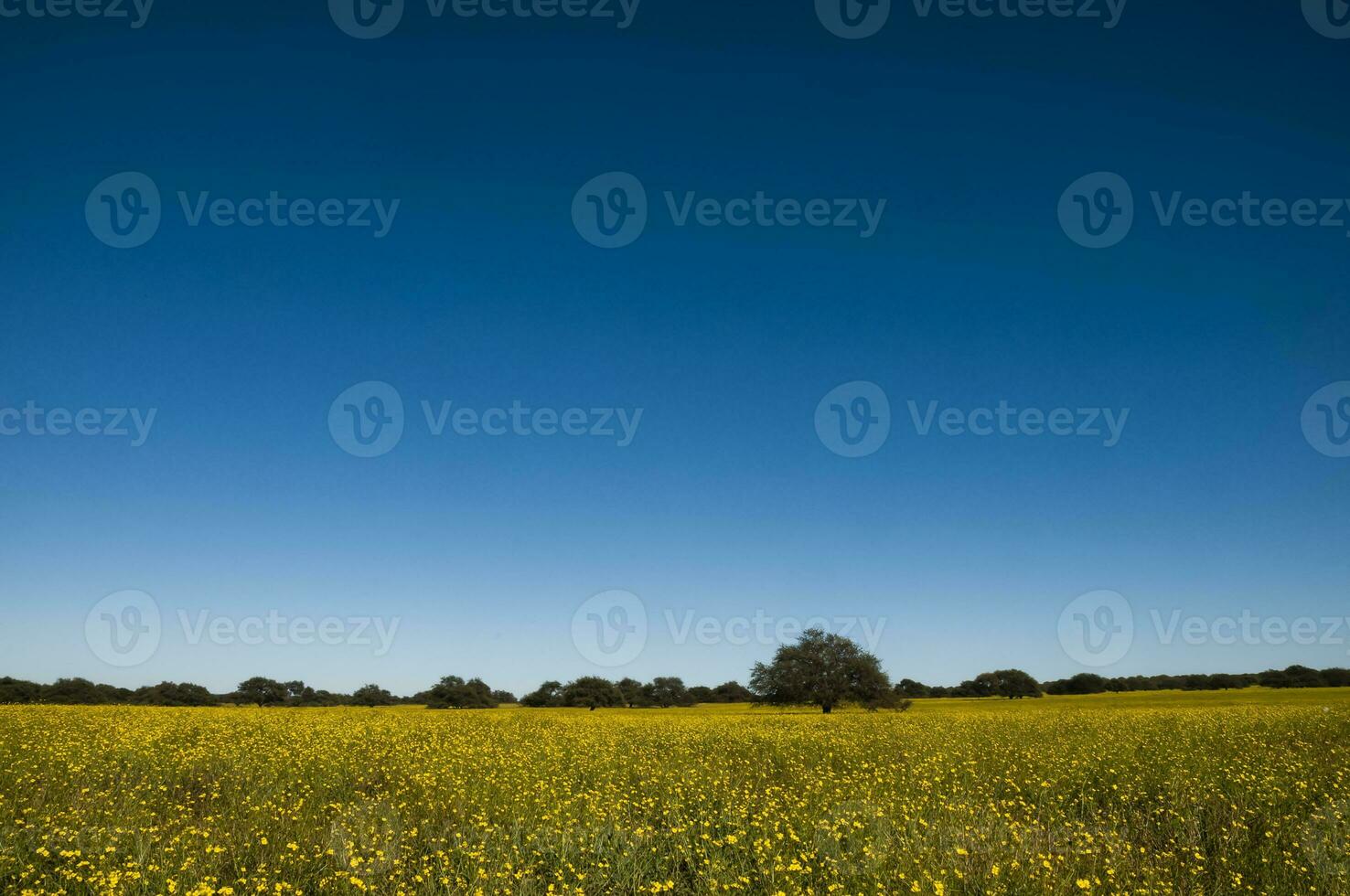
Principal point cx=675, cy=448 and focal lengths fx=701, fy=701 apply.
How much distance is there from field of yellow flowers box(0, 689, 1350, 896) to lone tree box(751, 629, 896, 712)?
43639 mm

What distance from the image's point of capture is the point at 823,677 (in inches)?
2367

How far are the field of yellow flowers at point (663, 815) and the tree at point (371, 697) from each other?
50.2 metres

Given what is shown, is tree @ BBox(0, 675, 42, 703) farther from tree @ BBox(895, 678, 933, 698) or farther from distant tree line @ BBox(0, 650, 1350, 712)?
tree @ BBox(895, 678, 933, 698)

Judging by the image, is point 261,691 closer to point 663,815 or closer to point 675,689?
point 675,689

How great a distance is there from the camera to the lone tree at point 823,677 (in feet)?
196

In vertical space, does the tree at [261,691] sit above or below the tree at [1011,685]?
above

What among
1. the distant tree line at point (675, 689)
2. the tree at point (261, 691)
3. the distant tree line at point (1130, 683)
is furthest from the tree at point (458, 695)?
the distant tree line at point (1130, 683)

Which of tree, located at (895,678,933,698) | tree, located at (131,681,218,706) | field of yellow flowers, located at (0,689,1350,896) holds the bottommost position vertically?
tree, located at (895,678,933,698)

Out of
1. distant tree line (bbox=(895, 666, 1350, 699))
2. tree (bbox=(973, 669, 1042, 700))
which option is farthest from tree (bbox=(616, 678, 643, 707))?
tree (bbox=(973, 669, 1042, 700))

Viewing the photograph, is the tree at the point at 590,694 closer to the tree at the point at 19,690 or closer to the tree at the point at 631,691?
the tree at the point at 631,691

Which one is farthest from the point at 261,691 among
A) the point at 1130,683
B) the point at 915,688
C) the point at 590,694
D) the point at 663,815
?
the point at 1130,683

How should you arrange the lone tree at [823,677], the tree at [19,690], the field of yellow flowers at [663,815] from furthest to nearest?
1. the lone tree at [823,677]
2. the tree at [19,690]
3. the field of yellow flowers at [663,815]

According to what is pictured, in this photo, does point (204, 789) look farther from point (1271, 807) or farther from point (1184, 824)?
point (1271, 807)

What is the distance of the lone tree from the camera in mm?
59875
